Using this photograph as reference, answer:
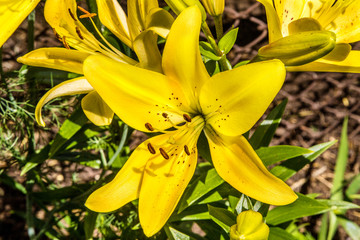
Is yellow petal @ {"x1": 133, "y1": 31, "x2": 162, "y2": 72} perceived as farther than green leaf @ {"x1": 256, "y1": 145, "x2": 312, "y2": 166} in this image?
No

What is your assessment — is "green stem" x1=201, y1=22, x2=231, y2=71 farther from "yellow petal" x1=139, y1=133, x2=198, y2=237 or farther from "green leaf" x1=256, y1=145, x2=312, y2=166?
"green leaf" x1=256, y1=145, x2=312, y2=166

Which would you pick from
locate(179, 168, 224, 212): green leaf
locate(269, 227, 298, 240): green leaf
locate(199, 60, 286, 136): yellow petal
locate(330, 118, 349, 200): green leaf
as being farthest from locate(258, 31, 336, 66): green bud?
locate(330, 118, 349, 200): green leaf

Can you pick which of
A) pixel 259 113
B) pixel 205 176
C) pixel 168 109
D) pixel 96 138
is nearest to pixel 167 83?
pixel 168 109

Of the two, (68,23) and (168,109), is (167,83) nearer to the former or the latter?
(168,109)

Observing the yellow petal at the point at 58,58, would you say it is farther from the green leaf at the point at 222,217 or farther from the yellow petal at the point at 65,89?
the green leaf at the point at 222,217

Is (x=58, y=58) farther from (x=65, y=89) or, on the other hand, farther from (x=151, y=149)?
(x=151, y=149)

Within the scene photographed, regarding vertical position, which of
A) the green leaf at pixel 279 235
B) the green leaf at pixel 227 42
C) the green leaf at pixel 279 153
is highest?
the green leaf at pixel 227 42

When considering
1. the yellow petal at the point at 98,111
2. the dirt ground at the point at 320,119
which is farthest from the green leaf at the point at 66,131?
the dirt ground at the point at 320,119
